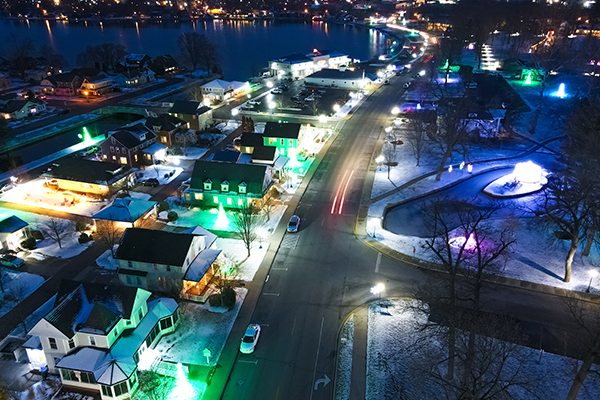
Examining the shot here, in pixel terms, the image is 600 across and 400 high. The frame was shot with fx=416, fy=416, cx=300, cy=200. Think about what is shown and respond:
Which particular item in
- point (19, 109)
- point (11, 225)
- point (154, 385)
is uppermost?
point (19, 109)

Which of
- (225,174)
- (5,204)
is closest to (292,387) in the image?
(225,174)

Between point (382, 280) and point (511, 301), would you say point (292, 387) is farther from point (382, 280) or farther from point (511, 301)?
point (511, 301)

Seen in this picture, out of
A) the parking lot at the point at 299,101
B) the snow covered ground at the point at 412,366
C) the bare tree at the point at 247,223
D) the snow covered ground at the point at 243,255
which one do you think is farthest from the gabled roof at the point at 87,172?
the parking lot at the point at 299,101

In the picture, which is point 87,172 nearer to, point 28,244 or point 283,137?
point 28,244

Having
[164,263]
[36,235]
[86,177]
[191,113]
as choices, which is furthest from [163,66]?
[164,263]

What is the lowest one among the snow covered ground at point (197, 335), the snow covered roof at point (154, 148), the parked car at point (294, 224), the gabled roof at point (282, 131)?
the snow covered ground at point (197, 335)

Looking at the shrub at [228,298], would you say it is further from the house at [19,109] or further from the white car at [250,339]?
the house at [19,109]
